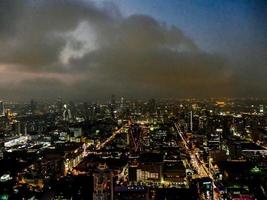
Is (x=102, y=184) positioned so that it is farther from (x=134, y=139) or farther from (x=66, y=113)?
(x=66, y=113)

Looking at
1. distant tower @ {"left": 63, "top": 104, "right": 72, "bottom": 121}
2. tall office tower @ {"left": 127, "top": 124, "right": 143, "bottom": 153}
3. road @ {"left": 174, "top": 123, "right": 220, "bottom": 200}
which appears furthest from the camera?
distant tower @ {"left": 63, "top": 104, "right": 72, "bottom": 121}

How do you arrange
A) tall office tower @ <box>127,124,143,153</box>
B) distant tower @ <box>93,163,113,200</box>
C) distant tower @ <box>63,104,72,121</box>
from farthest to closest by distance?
distant tower @ <box>63,104,72,121</box> → tall office tower @ <box>127,124,143,153</box> → distant tower @ <box>93,163,113,200</box>

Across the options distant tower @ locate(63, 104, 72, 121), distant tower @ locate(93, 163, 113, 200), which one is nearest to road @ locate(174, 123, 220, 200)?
distant tower @ locate(93, 163, 113, 200)

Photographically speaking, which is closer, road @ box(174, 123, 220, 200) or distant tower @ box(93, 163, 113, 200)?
distant tower @ box(93, 163, 113, 200)

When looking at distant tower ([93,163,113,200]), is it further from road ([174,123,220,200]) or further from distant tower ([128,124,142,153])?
distant tower ([128,124,142,153])

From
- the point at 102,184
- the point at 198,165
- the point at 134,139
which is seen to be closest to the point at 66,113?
the point at 134,139

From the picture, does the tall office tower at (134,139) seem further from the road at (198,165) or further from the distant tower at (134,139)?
the road at (198,165)

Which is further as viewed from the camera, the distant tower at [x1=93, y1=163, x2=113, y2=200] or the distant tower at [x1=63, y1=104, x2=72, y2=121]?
the distant tower at [x1=63, y1=104, x2=72, y2=121]

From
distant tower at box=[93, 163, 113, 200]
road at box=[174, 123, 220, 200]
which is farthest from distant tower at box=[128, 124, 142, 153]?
distant tower at box=[93, 163, 113, 200]

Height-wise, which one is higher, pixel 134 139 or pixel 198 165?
pixel 134 139

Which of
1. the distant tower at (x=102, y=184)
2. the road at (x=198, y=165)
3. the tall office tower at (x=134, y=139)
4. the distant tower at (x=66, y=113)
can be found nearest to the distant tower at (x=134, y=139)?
the tall office tower at (x=134, y=139)

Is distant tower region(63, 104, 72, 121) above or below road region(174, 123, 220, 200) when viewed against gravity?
above

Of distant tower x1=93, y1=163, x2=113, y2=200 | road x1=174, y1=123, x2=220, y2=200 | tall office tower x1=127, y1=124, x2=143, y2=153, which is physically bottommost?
road x1=174, y1=123, x2=220, y2=200

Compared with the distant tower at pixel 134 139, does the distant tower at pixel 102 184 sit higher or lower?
higher
